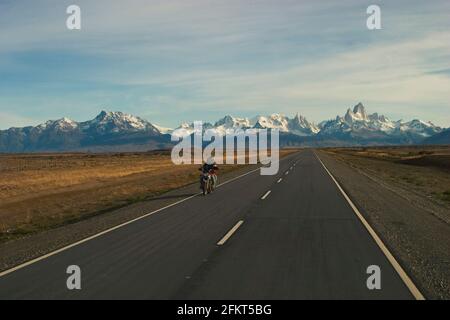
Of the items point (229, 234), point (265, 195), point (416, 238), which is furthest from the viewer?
point (265, 195)

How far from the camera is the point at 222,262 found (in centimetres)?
887

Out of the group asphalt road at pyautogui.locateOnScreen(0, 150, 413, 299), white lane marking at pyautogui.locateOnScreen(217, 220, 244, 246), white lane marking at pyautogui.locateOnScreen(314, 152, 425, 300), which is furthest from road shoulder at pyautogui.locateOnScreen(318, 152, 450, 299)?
white lane marking at pyautogui.locateOnScreen(217, 220, 244, 246)

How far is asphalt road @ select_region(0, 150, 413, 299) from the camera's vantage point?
23.2ft

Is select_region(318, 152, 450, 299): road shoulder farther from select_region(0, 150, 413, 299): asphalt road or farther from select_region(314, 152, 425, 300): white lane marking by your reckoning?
select_region(0, 150, 413, 299): asphalt road

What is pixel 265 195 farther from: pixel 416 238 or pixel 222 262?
pixel 222 262

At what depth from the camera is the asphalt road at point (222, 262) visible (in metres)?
7.08

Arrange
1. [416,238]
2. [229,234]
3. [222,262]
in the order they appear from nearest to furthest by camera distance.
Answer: [222,262]
[416,238]
[229,234]

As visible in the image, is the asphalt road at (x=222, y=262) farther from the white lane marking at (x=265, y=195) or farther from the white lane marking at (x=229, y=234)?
the white lane marking at (x=265, y=195)

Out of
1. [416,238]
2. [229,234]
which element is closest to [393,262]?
[416,238]

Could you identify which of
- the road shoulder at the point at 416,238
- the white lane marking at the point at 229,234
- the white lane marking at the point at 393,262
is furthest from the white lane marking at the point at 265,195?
the white lane marking at the point at 229,234

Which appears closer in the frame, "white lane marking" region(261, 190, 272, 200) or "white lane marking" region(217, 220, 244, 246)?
"white lane marking" region(217, 220, 244, 246)

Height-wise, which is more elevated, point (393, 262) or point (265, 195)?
point (393, 262)

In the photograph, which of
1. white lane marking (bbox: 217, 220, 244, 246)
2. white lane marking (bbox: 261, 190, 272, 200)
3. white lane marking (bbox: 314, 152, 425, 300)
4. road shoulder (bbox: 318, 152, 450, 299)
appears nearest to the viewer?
white lane marking (bbox: 314, 152, 425, 300)
